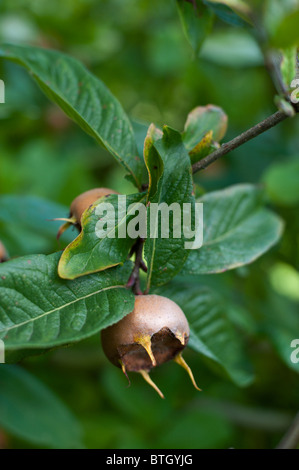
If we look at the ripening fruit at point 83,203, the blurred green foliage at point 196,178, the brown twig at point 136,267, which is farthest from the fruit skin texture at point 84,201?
the blurred green foliage at point 196,178

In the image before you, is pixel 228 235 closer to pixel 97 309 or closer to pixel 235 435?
pixel 97 309

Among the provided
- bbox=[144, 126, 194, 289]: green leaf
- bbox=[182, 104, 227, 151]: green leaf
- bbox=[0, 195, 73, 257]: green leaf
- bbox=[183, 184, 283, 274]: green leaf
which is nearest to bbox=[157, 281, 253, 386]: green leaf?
bbox=[183, 184, 283, 274]: green leaf

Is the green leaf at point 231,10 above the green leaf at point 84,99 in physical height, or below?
above

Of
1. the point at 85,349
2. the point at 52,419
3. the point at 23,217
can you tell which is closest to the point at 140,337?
the point at 23,217

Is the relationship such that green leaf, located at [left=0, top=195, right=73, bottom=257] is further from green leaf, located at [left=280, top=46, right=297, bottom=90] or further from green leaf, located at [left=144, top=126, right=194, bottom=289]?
green leaf, located at [left=280, top=46, right=297, bottom=90]

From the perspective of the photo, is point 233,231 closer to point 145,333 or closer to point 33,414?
point 145,333

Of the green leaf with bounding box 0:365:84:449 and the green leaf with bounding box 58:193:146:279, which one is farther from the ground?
the green leaf with bounding box 58:193:146:279

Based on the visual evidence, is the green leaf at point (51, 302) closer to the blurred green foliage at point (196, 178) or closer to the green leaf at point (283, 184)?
the blurred green foliage at point (196, 178)
